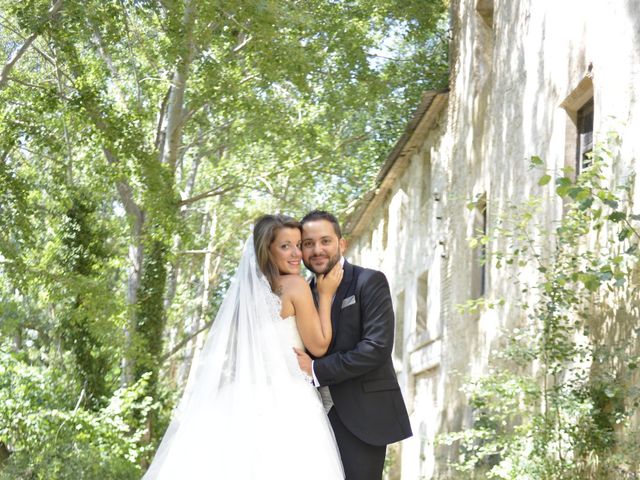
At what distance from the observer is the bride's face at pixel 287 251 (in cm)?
593

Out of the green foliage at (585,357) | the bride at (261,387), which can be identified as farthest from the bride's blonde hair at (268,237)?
the green foliage at (585,357)

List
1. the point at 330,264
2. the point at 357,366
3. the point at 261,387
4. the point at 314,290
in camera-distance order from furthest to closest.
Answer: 1. the point at 314,290
2. the point at 330,264
3. the point at 261,387
4. the point at 357,366

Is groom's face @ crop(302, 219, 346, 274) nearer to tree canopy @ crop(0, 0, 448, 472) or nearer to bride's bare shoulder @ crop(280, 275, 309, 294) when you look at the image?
bride's bare shoulder @ crop(280, 275, 309, 294)

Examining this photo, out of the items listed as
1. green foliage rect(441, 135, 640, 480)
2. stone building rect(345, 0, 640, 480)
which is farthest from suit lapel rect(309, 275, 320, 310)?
stone building rect(345, 0, 640, 480)

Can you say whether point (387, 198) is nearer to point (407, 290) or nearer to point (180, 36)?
point (407, 290)

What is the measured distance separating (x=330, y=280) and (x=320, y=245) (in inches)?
10.3

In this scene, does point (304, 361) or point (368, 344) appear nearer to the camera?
point (368, 344)

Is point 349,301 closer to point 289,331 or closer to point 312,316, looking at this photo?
point 312,316

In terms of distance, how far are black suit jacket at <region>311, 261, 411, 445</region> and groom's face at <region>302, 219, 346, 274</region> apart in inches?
8.4

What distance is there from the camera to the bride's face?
5926 mm

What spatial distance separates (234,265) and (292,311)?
26.5 m

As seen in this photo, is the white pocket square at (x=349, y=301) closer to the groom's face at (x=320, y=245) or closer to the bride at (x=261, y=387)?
the bride at (x=261, y=387)

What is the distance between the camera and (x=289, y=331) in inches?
236

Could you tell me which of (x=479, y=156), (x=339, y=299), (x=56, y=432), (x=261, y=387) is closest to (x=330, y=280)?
(x=339, y=299)
